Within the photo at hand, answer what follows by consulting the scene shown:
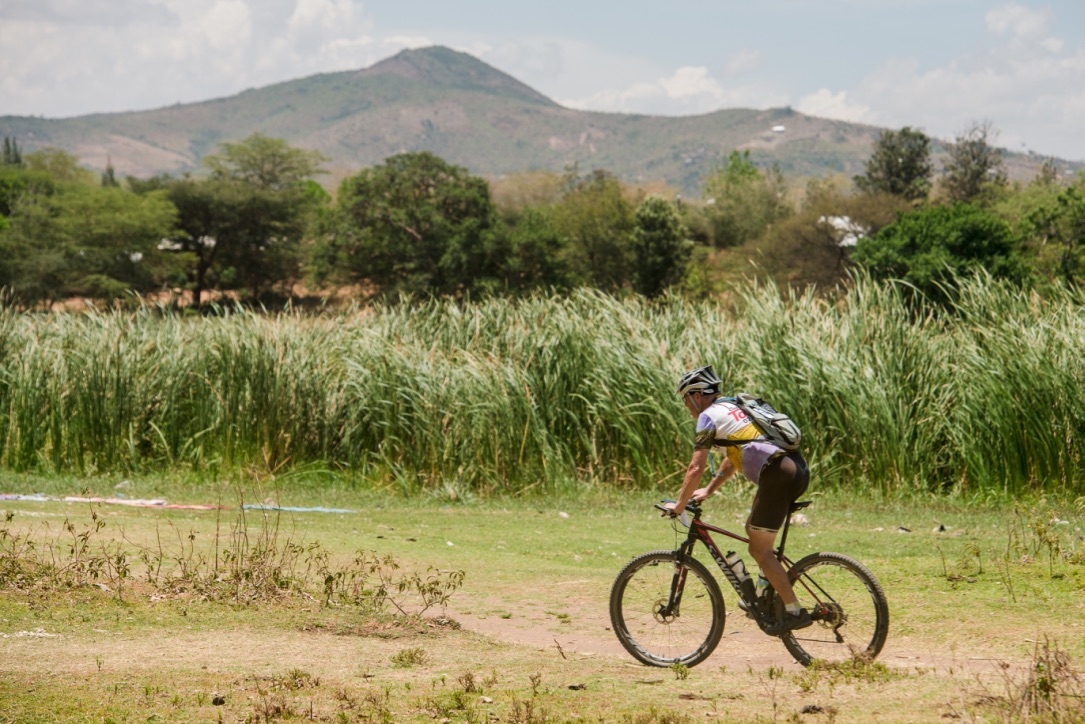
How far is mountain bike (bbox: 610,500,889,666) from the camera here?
220 inches

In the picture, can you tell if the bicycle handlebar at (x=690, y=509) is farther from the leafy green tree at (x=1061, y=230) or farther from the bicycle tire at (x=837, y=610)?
the leafy green tree at (x=1061, y=230)

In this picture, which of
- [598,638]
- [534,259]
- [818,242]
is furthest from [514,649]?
[818,242]

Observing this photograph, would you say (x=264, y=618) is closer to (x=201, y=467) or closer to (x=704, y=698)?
(x=704, y=698)

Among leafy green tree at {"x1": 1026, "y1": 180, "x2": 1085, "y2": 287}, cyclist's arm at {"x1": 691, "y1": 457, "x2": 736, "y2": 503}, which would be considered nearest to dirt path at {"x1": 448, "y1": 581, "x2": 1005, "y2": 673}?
cyclist's arm at {"x1": 691, "y1": 457, "x2": 736, "y2": 503}

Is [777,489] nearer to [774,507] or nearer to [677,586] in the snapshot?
[774,507]

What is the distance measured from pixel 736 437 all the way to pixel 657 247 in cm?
4892

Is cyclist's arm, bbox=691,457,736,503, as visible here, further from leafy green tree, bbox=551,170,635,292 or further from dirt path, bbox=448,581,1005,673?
leafy green tree, bbox=551,170,635,292

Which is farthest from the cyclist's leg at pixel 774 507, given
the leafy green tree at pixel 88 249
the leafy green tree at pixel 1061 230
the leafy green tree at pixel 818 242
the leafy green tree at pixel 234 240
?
the leafy green tree at pixel 234 240

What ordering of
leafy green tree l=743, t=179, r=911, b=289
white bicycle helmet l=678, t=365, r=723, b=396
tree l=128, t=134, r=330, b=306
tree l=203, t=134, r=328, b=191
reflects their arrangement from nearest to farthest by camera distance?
white bicycle helmet l=678, t=365, r=723, b=396, leafy green tree l=743, t=179, r=911, b=289, tree l=128, t=134, r=330, b=306, tree l=203, t=134, r=328, b=191

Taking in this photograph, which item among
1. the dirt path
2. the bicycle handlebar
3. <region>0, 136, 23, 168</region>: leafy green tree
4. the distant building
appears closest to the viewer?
the bicycle handlebar

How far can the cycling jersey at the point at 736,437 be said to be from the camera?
5387 mm

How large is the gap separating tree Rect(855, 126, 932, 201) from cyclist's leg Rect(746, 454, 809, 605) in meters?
63.2

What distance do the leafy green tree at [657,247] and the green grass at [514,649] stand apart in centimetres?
4377

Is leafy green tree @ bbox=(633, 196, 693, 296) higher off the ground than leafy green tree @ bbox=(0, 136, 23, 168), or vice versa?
leafy green tree @ bbox=(0, 136, 23, 168)
